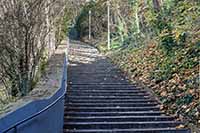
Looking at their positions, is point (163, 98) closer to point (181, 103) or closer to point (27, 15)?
point (181, 103)

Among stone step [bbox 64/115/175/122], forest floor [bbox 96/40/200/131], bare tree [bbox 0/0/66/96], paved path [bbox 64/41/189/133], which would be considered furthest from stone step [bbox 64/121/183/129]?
bare tree [bbox 0/0/66/96]

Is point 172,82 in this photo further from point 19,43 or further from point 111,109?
point 19,43

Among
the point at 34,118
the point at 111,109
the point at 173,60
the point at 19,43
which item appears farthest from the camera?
the point at 173,60

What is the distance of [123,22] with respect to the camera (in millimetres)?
25578

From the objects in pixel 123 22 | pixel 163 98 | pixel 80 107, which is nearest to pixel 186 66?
pixel 163 98

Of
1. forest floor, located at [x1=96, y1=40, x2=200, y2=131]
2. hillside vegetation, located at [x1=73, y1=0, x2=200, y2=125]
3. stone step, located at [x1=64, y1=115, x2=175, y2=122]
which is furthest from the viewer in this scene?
hillside vegetation, located at [x1=73, y1=0, x2=200, y2=125]

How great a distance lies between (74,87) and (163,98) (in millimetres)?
3092

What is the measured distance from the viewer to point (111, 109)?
31.6ft

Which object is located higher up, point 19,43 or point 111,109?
point 19,43

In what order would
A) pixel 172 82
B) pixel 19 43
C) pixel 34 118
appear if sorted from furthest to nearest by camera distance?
pixel 172 82, pixel 19 43, pixel 34 118

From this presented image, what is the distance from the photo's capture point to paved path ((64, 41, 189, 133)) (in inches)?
329

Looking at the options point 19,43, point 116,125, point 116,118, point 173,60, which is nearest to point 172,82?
point 173,60

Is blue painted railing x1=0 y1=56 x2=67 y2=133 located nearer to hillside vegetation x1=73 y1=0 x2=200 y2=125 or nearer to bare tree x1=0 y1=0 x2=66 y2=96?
bare tree x1=0 y1=0 x2=66 y2=96

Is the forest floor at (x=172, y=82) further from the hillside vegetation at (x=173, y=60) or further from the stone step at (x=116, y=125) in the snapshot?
the stone step at (x=116, y=125)
